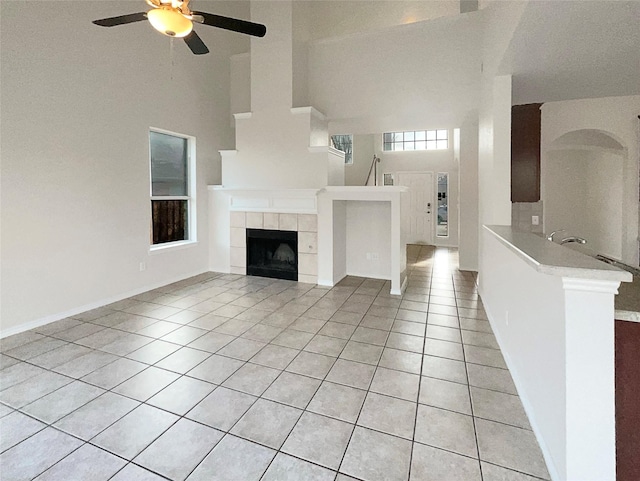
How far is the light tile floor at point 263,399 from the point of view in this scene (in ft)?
5.37

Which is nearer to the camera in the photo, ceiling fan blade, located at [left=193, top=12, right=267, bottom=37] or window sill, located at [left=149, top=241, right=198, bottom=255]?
ceiling fan blade, located at [left=193, top=12, right=267, bottom=37]

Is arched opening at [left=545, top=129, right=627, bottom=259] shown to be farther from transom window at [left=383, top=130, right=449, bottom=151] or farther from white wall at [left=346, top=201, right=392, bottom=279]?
white wall at [left=346, top=201, right=392, bottom=279]

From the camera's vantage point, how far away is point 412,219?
382 inches

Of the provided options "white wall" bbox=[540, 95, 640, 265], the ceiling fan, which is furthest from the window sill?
"white wall" bbox=[540, 95, 640, 265]

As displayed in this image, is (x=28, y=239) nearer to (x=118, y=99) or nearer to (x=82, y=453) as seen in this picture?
(x=118, y=99)

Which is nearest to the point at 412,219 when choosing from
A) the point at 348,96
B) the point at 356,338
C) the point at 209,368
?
the point at 348,96

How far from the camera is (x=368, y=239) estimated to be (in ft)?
17.8

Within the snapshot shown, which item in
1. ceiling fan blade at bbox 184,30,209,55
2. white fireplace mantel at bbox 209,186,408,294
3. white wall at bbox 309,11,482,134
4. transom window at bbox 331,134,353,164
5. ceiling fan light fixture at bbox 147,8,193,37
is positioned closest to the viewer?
ceiling fan light fixture at bbox 147,8,193,37

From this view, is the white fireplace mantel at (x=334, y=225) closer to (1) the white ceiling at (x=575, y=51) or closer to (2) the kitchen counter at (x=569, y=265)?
(1) the white ceiling at (x=575, y=51)

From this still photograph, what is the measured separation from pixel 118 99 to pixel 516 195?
522 cm

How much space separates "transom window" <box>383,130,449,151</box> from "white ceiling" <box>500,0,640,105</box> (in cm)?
569

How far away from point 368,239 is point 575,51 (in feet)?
11.1

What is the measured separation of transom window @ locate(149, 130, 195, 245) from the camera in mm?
Answer: 4941

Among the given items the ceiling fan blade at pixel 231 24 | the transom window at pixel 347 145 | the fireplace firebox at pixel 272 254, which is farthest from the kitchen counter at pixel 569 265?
the transom window at pixel 347 145
